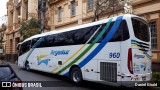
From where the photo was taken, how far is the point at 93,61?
12.4 meters

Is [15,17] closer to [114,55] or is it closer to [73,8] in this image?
[73,8]

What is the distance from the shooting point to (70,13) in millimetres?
28844

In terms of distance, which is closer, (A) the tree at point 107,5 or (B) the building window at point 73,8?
(A) the tree at point 107,5

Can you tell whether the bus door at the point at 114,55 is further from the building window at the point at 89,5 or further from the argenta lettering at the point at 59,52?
the building window at the point at 89,5

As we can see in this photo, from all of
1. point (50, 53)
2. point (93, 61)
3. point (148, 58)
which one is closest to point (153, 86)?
point (148, 58)

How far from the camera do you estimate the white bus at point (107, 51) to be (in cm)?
1057

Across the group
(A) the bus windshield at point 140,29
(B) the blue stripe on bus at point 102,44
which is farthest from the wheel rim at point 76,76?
(A) the bus windshield at point 140,29

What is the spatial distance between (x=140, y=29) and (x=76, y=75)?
15.4 ft

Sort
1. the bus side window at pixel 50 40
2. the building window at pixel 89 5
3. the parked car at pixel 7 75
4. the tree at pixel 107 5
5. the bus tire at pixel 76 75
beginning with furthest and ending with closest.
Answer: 1. the building window at pixel 89 5
2. the tree at pixel 107 5
3. the bus side window at pixel 50 40
4. the bus tire at pixel 76 75
5. the parked car at pixel 7 75

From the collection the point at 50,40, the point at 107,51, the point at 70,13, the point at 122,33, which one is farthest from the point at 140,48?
the point at 70,13

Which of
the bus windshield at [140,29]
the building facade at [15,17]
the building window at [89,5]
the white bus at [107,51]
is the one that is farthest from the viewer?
the building facade at [15,17]

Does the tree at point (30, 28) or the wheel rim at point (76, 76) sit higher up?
the tree at point (30, 28)

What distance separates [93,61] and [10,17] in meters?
42.2

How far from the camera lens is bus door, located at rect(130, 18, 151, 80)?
1065 cm
